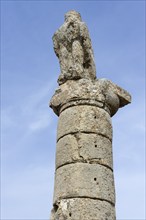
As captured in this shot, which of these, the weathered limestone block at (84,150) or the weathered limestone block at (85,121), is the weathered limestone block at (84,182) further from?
the weathered limestone block at (85,121)

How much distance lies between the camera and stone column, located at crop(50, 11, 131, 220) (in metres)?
5.77

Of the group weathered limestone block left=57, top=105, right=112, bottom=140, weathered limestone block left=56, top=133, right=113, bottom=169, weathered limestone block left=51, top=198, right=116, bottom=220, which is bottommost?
weathered limestone block left=51, top=198, right=116, bottom=220

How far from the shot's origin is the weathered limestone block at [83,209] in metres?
5.58

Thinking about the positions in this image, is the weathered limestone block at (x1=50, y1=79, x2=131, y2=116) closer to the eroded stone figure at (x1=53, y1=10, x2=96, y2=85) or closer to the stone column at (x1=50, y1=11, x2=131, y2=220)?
the stone column at (x1=50, y1=11, x2=131, y2=220)

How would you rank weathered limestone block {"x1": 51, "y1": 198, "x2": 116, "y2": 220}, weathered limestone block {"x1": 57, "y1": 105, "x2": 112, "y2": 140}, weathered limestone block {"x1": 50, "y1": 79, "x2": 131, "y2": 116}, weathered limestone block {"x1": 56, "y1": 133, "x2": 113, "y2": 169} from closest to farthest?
1. weathered limestone block {"x1": 51, "y1": 198, "x2": 116, "y2": 220}
2. weathered limestone block {"x1": 56, "y1": 133, "x2": 113, "y2": 169}
3. weathered limestone block {"x1": 57, "y1": 105, "x2": 112, "y2": 140}
4. weathered limestone block {"x1": 50, "y1": 79, "x2": 131, "y2": 116}

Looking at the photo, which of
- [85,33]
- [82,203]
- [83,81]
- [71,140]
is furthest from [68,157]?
[85,33]

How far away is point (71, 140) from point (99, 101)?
954 mm

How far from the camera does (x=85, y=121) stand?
252 inches

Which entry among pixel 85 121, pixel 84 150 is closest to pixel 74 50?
pixel 85 121

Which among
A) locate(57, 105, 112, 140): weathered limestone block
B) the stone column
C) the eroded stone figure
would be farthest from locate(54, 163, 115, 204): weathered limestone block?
the eroded stone figure

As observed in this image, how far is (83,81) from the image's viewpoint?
688cm

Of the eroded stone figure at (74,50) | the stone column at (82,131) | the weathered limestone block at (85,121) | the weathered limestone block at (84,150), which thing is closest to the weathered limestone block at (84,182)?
the stone column at (82,131)

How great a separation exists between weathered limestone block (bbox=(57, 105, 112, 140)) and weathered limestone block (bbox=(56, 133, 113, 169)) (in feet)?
0.36

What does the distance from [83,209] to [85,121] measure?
154 centimetres
